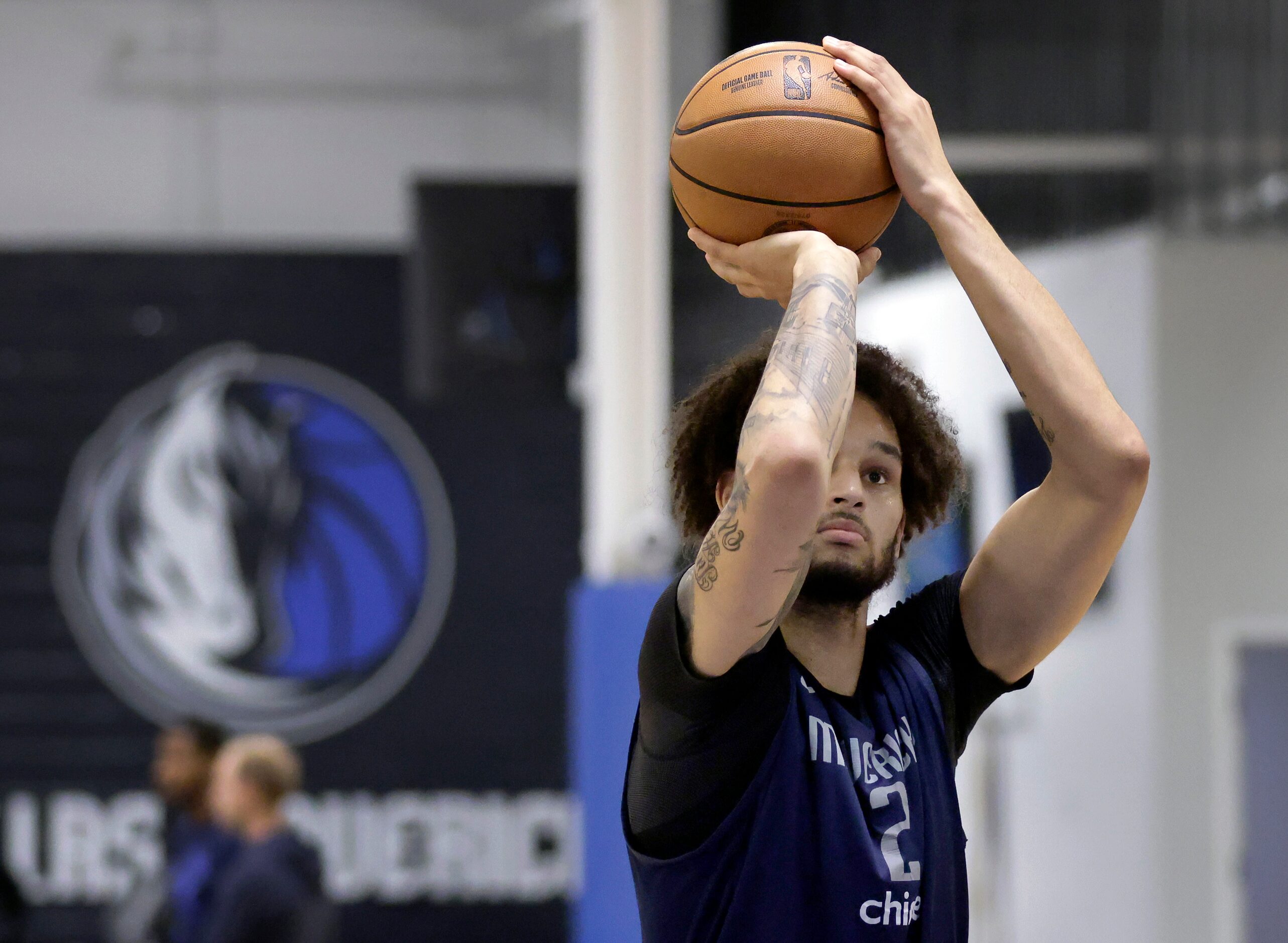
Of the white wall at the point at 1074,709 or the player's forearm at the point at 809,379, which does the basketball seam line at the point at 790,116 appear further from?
the white wall at the point at 1074,709

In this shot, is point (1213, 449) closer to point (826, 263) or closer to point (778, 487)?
point (826, 263)

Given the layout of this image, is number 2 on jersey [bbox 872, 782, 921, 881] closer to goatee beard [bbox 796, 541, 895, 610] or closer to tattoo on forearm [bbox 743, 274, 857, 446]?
goatee beard [bbox 796, 541, 895, 610]

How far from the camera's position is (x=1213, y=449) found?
6375 mm

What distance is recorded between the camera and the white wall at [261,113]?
33.5ft

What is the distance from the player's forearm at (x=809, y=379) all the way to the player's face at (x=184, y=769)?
19.9 ft

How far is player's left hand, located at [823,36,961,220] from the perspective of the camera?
183 cm

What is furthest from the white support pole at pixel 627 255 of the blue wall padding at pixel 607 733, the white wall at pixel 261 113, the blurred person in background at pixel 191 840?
the white wall at pixel 261 113

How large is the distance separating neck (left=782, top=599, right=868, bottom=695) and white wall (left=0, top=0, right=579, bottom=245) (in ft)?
28.6

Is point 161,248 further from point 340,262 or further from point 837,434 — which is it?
point 837,434

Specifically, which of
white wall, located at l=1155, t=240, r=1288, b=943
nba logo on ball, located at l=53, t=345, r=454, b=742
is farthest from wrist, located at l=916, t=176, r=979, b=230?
nba logo on ball, located at l=53, t=345, r=454, b=742

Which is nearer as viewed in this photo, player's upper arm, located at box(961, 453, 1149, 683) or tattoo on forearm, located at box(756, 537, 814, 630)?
tattoo on forearm, located at box(756, 537, 814, 630)

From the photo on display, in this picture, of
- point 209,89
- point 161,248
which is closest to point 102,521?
point 161,248

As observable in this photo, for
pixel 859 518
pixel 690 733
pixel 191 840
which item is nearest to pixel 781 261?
pixel 859 518

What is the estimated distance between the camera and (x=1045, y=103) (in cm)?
696
